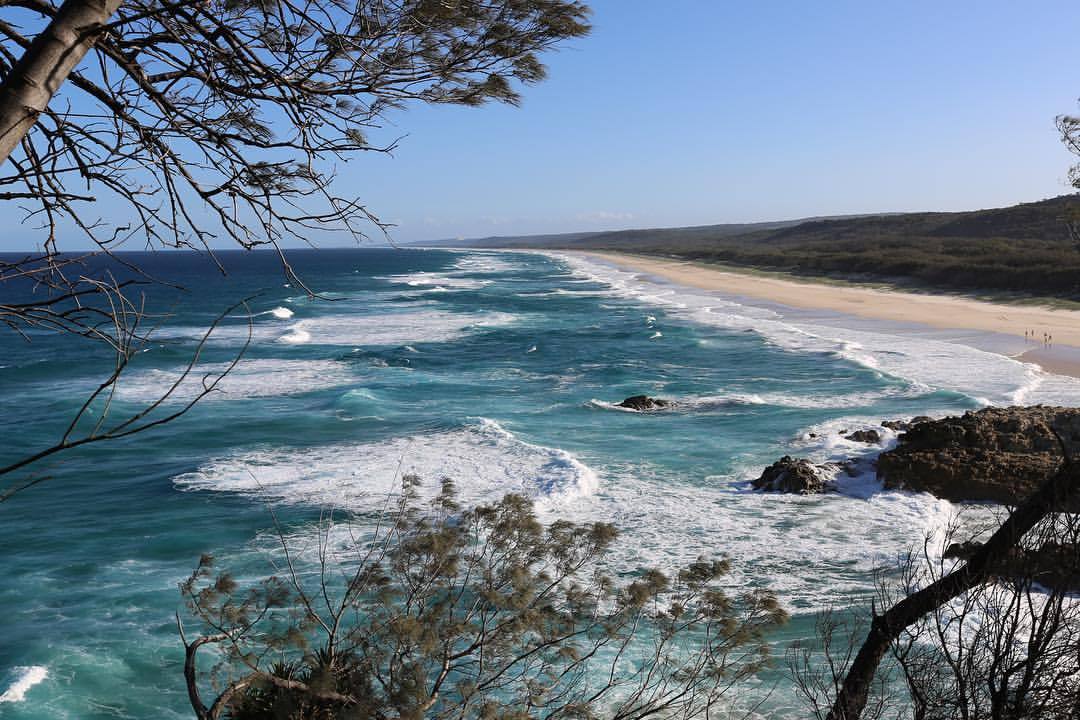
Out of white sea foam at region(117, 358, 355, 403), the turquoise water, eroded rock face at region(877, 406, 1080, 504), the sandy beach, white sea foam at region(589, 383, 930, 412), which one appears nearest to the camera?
the turquoise water

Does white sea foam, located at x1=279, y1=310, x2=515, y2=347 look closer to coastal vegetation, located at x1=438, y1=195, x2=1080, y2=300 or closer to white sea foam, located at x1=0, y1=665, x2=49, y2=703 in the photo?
coastal vegetation, located at x1=438, y1=195, x2=1080, y2=300

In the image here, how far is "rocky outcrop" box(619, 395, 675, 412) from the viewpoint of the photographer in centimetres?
1941

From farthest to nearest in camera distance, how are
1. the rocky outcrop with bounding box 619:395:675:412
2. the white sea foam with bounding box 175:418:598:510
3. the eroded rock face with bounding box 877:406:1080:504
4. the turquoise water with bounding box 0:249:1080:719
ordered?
1. the rocky outcrop with bounding box 619:395:675:412
2. the white sea foam with bounding box 175:418:598:510
3. the eroded rock face with bounding box 877:406:1080:504
4. the turquoise water with bounding box 0:249:1080:719

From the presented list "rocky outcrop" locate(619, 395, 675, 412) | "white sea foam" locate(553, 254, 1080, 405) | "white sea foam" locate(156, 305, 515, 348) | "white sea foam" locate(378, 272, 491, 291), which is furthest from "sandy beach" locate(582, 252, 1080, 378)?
"white sea foam" locate(378, 272, 491, 291)

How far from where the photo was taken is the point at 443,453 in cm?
1555

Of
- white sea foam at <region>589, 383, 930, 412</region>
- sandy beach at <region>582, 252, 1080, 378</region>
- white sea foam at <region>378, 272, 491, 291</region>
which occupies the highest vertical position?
white sea foam at <region>378, 272, 491, 291</region>

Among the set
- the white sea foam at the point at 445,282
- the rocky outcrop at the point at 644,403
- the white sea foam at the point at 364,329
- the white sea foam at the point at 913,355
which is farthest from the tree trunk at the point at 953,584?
the white sea foam at the point at 445,282

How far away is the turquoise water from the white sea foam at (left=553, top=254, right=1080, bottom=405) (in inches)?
6.0

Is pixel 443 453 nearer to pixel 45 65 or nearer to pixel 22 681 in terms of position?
pixel 22 681

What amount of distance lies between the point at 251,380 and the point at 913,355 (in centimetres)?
1943

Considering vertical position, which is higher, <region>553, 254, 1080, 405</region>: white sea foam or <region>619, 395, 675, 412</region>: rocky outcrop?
<region>553, 254, 1080, 405</region>: white sea foam

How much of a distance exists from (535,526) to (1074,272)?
44.0 meters

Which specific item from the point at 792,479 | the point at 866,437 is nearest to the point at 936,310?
the point at 866,437

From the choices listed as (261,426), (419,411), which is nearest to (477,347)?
(419,411)
